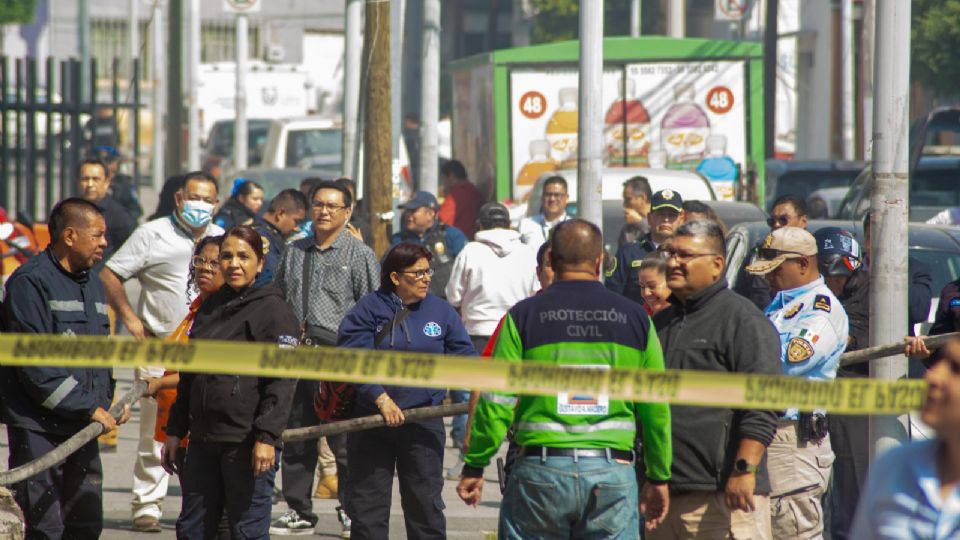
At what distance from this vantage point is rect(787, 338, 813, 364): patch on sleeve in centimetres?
643

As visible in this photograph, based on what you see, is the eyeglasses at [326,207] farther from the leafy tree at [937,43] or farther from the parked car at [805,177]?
the leafy tree at [937,43]

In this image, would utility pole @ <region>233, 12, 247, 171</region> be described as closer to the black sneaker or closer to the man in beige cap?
the black sneaker

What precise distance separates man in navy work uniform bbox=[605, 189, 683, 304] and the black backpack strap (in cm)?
288

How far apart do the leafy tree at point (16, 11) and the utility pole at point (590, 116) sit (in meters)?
24.8

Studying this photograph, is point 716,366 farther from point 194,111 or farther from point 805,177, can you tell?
point 194,111

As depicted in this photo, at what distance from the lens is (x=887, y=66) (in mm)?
6941

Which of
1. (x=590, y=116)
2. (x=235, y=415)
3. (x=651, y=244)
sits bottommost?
(x=235, y=415)

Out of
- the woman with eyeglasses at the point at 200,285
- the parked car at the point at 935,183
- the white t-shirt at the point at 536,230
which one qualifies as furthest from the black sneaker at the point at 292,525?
the parked car at the point at 935,183

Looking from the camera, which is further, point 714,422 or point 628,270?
point 628,270

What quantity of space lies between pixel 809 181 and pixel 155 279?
1422 cm

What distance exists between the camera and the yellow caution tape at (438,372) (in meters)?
4.91

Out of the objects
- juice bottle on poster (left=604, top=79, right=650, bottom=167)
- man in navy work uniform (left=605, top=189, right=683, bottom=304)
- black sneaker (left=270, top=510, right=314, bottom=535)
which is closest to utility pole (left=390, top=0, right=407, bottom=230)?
man in navy work uniform (left=605, top=189, right=683, bottom=304)

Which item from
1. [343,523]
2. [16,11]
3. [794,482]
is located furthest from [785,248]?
[16,11]

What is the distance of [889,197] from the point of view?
698 centimetres
